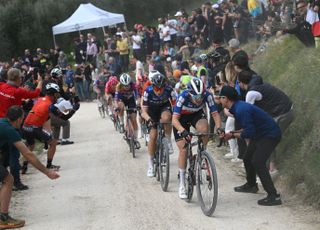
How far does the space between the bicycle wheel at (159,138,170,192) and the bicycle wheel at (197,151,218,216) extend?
1358 mm

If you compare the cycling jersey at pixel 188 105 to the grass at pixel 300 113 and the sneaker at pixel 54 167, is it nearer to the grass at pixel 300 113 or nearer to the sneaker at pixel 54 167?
the grass at pixel 300 113

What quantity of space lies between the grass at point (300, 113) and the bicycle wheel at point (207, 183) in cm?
145

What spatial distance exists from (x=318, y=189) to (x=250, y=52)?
11.6 m

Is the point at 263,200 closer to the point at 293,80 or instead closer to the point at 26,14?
the point at 293,80

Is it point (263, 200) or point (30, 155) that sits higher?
point (30, 155)

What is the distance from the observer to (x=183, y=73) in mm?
16812

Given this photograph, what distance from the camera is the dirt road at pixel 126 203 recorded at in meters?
8.38

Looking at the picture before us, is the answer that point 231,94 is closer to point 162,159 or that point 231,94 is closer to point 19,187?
point 162,159

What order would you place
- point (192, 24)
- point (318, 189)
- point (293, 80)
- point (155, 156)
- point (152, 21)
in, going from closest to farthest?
point (318, 189)
point (155, 156)
point (293, 80)
point (192, 24)
point (152, 21)

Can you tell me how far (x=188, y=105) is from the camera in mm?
9898

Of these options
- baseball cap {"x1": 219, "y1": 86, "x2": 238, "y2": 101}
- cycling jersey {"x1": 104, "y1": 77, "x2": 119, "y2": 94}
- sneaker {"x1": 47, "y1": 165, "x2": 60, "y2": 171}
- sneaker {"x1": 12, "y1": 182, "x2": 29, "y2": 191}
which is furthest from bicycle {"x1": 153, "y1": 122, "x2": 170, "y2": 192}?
cycling jersey {"x1": 104, "y1": 77, "x2": 119, "y2": 94}

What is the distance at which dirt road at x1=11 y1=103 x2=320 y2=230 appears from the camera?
8.38m

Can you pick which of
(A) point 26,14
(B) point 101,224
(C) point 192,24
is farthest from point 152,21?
(B) point 101,224

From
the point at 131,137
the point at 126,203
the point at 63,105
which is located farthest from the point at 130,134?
the point at 126,203
